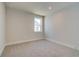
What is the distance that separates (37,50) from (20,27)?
0.81 meters

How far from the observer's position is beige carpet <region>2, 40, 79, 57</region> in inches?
82.2

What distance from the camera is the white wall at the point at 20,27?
2.18 metres

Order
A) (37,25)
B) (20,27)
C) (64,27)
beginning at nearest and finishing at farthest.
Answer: (20,27) → (37,25) → (64,27)

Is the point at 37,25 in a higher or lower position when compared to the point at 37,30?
higher

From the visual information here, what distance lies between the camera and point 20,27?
7.75ft

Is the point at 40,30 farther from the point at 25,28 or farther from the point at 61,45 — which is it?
the point at 61,45

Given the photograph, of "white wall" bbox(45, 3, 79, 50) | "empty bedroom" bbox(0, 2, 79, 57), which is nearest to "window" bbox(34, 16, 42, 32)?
"empty bedroom" bbox(0, 2, 79, 57)

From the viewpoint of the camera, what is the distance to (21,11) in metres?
2.33

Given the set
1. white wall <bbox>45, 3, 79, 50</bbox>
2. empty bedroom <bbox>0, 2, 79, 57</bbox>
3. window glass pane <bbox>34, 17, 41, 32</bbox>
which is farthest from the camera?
white wall <bbox>45, 3, 79, 50</bbox>

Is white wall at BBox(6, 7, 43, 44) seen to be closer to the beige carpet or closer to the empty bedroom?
the empty bedroom

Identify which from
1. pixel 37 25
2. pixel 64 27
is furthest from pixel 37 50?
pixel 64 27

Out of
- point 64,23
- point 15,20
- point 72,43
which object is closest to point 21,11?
point 15,20

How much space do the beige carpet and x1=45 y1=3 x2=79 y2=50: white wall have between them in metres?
0.38

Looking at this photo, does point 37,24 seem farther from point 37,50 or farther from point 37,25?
point 37,50
